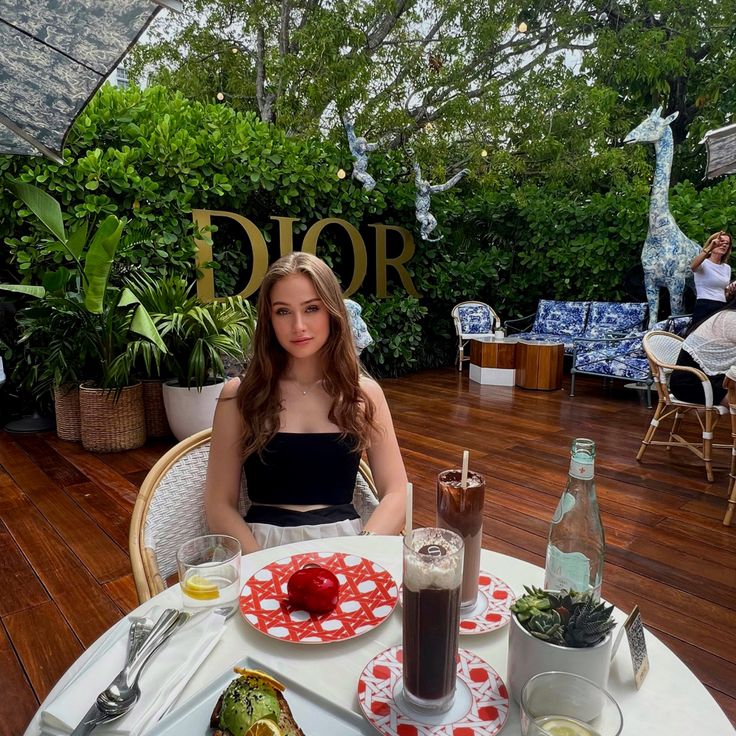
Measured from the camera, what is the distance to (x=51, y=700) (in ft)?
2.34

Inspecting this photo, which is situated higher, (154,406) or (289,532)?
(289,532)

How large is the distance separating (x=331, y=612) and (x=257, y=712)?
29 centimetres

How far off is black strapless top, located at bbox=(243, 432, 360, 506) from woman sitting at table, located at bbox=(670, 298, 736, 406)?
9.69 feet

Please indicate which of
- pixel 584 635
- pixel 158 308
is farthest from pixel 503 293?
pixel 584 635

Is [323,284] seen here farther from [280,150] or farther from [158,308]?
[280,150]

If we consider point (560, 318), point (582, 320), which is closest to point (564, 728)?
point (582, 320)

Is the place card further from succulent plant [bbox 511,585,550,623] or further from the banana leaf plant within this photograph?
the banana leaf plant

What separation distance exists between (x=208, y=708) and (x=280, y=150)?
220 inches

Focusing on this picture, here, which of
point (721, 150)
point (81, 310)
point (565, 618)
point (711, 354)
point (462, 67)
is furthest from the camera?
point (462, 67)

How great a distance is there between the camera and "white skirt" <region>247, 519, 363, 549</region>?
4.51 feet

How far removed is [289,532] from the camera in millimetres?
1374

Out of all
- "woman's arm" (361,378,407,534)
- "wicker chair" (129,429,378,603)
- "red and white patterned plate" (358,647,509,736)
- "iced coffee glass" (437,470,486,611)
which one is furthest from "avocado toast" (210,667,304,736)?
"woman's arm" (361,378,407,534)

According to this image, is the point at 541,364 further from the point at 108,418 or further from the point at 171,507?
the point at 171,507

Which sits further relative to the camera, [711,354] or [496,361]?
[496,361]
